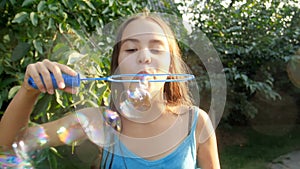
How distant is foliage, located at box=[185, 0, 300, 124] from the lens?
3478 millimetres

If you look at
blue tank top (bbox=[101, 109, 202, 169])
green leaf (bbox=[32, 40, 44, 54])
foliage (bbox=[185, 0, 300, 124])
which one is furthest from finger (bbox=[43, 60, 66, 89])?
foliage (bbox=[185, 0, 300, 124])

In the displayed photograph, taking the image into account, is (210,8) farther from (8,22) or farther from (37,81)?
(37,81)

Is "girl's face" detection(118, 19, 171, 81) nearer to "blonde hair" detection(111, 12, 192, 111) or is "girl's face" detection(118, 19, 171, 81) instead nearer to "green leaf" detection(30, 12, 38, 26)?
"blonde hair" detection(111, 12, 192, 111)

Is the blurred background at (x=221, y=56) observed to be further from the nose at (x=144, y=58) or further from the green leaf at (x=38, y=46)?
the nose at (x=144, y=58)

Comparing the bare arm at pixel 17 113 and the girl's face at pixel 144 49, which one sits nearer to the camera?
the bare arm at pixel 17 113

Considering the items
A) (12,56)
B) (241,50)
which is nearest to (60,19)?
(12,56)

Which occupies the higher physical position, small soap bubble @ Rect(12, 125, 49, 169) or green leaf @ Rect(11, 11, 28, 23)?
green leaf @ Rect(11, 11, 28, 23)

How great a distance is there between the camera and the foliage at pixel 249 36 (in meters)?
3.48

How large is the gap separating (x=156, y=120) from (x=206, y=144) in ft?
0.52

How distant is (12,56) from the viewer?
57.9 inches

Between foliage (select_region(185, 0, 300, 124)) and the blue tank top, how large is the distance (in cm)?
234

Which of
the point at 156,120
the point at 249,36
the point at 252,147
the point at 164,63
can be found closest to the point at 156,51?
the point at 164,63

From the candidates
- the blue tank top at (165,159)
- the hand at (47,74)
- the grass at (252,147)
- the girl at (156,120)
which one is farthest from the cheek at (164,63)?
the grass at (252,147)

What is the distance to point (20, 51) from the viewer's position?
4.88 feet
